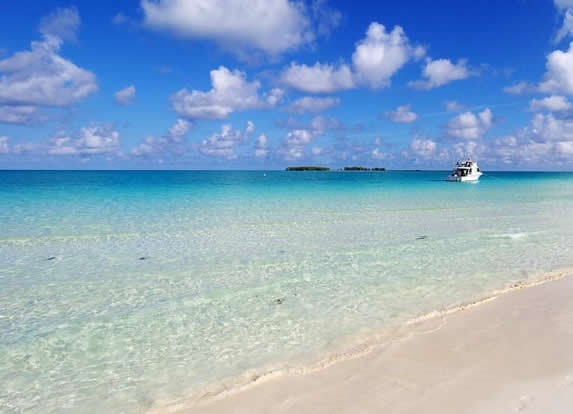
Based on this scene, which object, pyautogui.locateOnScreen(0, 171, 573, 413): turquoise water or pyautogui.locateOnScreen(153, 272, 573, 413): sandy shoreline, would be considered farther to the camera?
pyautogui.locateOnScreen(0, 171, 573, 413): turquoise water

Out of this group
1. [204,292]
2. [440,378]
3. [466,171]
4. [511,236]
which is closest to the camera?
[440,378]

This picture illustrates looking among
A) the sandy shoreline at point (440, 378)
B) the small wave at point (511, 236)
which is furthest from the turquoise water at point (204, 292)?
the sandy shoreline at point (440, 378)

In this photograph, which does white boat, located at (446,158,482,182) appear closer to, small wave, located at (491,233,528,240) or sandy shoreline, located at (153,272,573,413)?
small wave, located at (491,233,528,240)

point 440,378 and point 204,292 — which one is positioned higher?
point 440,378

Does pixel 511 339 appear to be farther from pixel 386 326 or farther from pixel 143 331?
pixel 143 331

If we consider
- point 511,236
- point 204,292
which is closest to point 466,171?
point 511,236

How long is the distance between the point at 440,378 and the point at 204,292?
6.30 meters

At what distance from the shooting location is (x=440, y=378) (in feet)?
18.9

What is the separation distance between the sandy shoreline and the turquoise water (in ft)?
2.27

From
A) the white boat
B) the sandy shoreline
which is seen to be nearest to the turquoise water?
the sandy shoreline

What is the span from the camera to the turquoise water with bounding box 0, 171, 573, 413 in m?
6.32

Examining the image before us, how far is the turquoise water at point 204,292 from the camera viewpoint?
6320 millimetres

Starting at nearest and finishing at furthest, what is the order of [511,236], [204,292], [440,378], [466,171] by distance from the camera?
[440,378] < [204,292] < [511,236] < [466,171]

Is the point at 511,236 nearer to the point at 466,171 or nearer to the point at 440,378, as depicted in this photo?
the point at 440,378
